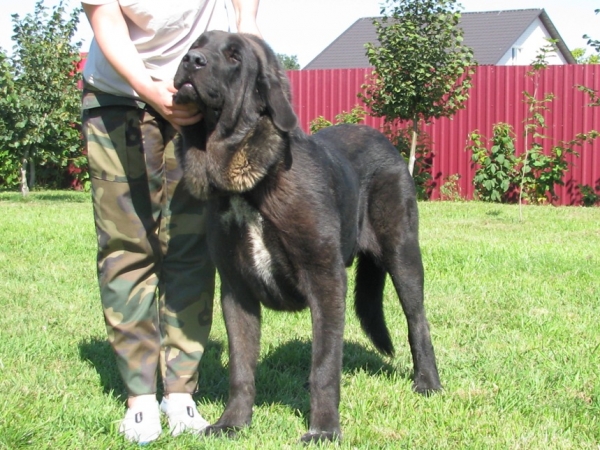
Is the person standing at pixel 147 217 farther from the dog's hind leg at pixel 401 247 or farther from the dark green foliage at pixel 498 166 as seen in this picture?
the dark green foliage at pixel 498 166

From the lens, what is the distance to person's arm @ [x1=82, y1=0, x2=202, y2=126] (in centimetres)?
280

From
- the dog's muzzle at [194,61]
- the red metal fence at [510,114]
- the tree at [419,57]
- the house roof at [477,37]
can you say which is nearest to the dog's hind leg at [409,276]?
the dog's muzzle at [194,61]

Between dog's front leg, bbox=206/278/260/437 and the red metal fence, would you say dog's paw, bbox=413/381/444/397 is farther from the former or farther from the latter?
the red metal fence

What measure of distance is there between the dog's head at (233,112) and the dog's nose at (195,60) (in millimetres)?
11

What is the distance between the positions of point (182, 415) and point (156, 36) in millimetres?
1569

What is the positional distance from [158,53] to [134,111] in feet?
0.85

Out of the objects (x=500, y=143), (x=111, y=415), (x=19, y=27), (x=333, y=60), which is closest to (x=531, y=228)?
(x=500, y=143)

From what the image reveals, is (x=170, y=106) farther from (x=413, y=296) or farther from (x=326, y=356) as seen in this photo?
(x=413, y=296)

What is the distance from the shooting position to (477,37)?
33.2 m

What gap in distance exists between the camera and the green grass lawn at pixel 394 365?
2.99 metres

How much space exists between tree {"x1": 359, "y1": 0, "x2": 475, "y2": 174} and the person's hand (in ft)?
32.8

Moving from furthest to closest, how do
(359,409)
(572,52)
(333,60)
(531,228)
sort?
(572,52)
(333,60)
(531,228)
(359,409)

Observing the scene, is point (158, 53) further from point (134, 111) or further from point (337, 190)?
Result: point (337, 190)

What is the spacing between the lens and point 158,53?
10.2 feet
